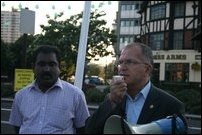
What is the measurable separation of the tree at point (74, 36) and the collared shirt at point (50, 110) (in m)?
36.2

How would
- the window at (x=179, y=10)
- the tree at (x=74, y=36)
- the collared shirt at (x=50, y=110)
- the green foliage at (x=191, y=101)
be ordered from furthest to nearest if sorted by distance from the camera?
the window at (x=179, y=10) → the tree at (x=74, y=36) → the green foliage at (x=191, y=101) → the collared shirt at (x=50, y=110)

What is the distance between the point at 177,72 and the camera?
49594mm

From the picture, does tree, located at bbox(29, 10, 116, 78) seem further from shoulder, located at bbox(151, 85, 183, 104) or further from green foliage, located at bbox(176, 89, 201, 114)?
shoulder, located at bbox(151, 85, 183, 104)

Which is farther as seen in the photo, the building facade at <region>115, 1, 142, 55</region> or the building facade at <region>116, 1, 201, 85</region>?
the building facade at <region>115, 1, 142, 55</region>

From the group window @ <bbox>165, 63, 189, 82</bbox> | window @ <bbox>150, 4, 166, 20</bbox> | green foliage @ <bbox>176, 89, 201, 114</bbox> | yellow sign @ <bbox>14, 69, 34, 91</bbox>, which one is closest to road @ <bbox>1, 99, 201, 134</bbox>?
green foliage @ <bbox>176, 89, 201, 114</bbox>

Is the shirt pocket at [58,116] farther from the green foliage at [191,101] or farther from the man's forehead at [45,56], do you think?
the green foliage at [191,101]

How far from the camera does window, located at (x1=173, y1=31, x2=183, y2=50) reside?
1891 inches

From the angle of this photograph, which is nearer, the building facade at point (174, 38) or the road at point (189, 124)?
the road at point (189, 124)

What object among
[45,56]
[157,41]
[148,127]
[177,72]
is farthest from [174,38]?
[148,127]

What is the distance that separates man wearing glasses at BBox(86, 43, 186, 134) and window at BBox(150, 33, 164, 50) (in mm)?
46913

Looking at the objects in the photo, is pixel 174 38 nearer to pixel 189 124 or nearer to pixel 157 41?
pixel 157 41

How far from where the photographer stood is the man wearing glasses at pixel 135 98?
2965 millimetres

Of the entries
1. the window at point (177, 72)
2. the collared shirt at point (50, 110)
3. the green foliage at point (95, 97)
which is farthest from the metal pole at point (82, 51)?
the window at point (177, 72)

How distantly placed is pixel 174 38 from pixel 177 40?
1.16 feet
